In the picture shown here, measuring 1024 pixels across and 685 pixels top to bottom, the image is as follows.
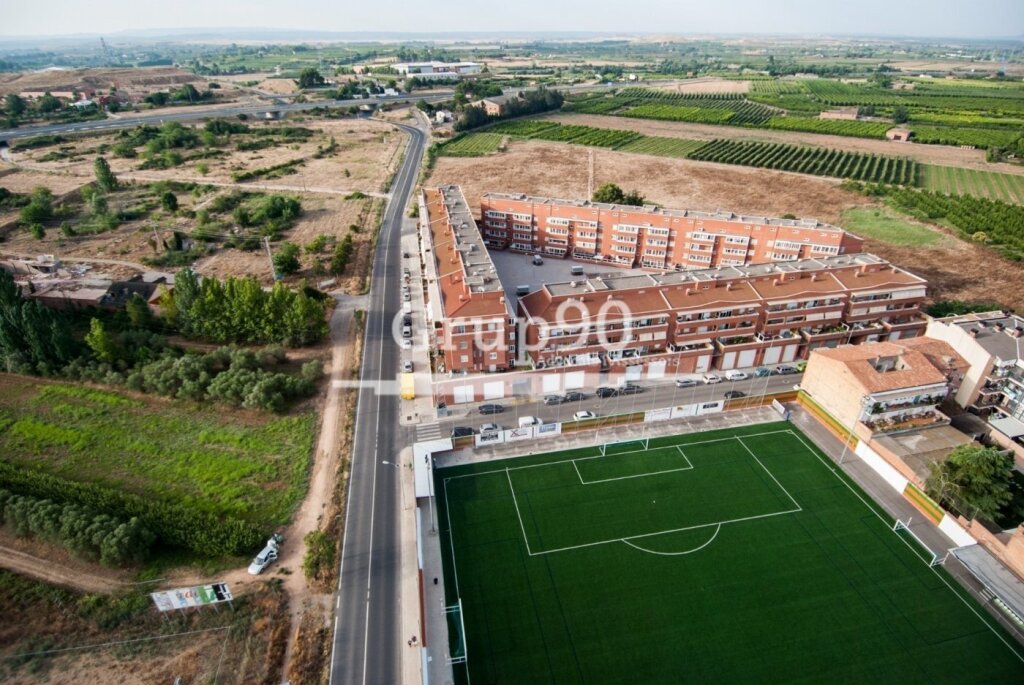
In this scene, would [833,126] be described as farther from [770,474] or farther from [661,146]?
[770,474]

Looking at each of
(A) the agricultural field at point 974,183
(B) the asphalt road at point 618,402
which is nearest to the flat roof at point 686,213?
(B) the asphalt road at point 618,402

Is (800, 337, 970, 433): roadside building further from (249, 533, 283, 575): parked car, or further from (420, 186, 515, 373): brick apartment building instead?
(249, 533, 283, 575): parked car

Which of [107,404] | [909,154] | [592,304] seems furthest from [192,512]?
[909,154]

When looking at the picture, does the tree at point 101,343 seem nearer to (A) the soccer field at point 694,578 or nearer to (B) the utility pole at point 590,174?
(A) the soccer field at point 694,578

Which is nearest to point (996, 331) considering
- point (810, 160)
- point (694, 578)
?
point (694, 578)

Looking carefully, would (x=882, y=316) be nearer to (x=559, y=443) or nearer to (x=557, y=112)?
(x=559, y=443)

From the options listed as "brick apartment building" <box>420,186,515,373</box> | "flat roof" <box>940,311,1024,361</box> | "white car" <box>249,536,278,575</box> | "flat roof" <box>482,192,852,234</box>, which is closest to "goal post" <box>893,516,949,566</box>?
"flat roof" <box>940,311,1024,361</box>

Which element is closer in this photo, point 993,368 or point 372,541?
point 372,541
